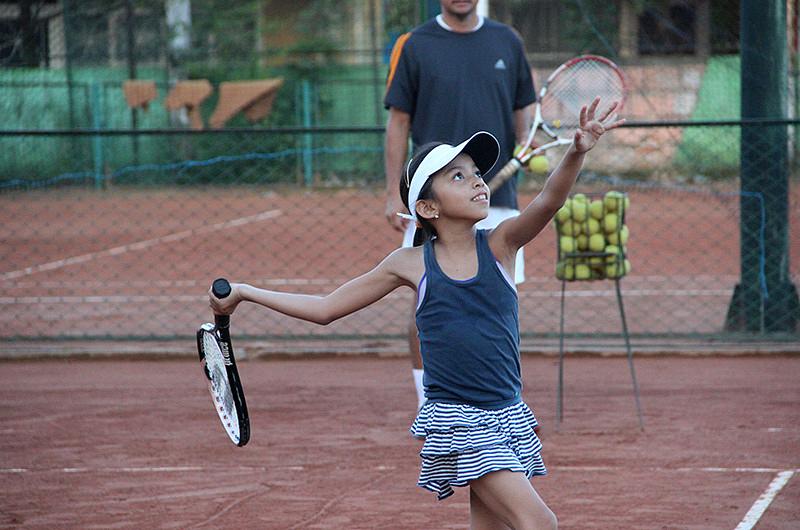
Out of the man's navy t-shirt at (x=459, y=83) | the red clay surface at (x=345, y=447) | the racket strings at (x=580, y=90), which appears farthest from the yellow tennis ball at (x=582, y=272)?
the racket strings at (x=580, y=90)

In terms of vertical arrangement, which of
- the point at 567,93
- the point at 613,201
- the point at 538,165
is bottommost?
the point at 613,201

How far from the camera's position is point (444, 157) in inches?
144

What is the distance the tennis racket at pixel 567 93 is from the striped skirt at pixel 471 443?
1064 mm

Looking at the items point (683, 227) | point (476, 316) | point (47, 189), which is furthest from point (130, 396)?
point (47, 189)

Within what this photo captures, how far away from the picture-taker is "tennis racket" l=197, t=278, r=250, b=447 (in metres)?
3.77

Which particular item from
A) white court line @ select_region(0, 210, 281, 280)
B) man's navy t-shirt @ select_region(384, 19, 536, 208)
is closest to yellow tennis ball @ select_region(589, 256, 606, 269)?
man's navy t-shirt @ select_region(384, 19, 536, 208)

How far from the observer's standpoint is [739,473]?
5332mm

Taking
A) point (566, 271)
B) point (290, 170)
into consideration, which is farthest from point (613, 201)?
point (290, 170)

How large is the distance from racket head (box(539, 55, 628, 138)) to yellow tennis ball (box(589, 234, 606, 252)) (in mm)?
546

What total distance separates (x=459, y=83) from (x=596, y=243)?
3.47ft

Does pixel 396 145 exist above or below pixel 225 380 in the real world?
above

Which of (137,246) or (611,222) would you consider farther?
(137,246)

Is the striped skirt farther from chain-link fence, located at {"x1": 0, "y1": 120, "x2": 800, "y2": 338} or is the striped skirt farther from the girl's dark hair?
chain-link fence, located at {"x1": 0, "y1": 120, "x2": 800, "y2": 338}

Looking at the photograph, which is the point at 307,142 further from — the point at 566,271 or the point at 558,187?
the point at 558,187
